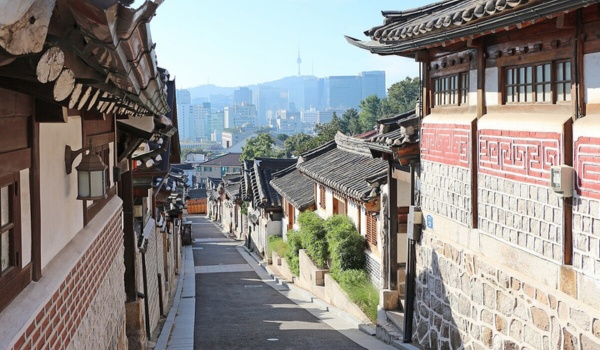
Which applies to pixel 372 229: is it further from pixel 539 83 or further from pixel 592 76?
pixel 592 76

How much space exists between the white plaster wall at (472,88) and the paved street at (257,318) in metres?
6.14

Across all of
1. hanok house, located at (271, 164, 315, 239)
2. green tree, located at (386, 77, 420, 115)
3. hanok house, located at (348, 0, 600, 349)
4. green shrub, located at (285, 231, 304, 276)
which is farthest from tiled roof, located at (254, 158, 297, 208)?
green tree, located at (386, 77, 420, 115)

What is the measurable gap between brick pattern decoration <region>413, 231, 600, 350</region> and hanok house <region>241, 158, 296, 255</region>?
24286 millimetres

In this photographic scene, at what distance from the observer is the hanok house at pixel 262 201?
37.8 metres

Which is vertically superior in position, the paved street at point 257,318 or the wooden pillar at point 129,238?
the wooden pillar at point 129,238

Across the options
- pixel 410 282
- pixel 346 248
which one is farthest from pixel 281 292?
pixel 410 282

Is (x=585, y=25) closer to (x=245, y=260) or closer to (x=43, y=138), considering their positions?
(x=43, y=138)

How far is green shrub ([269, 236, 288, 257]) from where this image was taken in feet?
106

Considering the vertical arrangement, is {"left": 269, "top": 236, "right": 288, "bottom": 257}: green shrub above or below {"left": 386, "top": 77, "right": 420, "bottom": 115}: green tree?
below

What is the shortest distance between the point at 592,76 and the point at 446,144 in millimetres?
4361

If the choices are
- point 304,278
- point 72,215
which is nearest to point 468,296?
point 72,215

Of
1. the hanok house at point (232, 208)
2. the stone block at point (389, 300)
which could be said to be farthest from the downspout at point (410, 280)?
the hanok house at point (232, 208)

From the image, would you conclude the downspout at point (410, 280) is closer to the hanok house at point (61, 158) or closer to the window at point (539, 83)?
the window at point (539, 83)

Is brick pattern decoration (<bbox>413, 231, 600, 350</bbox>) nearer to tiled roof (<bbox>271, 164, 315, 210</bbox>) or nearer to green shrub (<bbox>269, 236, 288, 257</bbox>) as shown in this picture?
tiled roof (<bbox>271, 164, 315, 210</bbox>)
